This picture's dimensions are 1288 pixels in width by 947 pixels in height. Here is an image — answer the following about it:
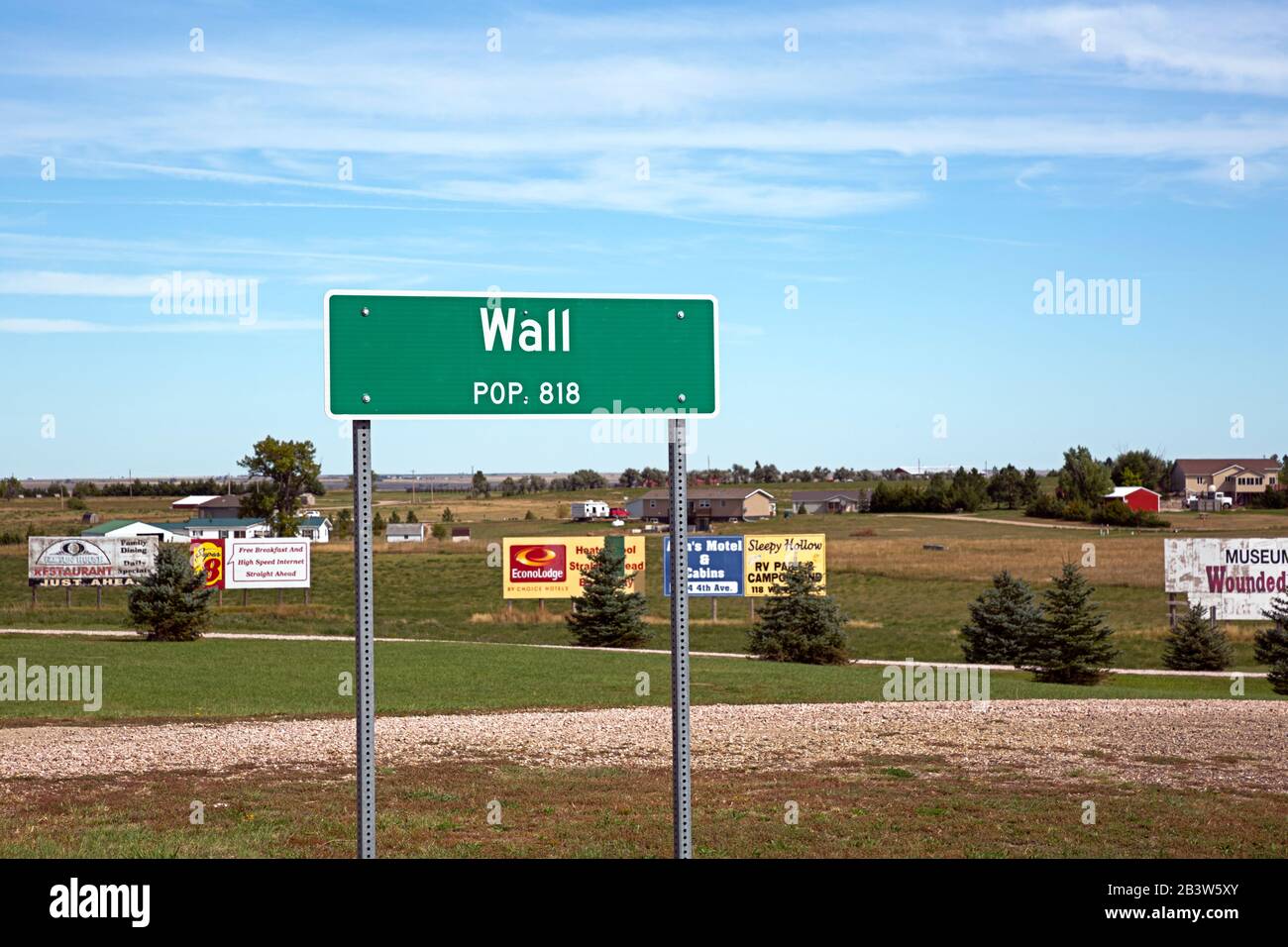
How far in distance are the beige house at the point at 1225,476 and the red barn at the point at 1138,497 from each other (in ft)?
83.1

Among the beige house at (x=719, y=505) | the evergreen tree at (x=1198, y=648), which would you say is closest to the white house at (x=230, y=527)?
the beige house at (x=719, y=505)

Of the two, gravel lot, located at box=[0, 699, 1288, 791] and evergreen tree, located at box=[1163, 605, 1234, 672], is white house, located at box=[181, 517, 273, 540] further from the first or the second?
gravel lot, located at box=[0, 699, 1288, 791]

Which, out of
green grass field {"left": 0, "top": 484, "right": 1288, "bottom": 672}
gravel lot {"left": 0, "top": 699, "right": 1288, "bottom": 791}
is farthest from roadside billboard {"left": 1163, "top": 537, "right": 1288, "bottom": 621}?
gravel lot {"left": 0, "top": 699, "right": 1288, "bottom": 791}

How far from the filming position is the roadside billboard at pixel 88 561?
5653 cm

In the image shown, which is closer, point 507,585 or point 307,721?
point 307,721

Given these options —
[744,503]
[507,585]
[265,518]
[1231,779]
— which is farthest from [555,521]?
[1231,779]

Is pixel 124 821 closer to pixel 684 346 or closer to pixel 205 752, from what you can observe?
pixel 205 752

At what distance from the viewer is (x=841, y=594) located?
68438 millimetres

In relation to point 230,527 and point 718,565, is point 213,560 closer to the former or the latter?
point 718,565

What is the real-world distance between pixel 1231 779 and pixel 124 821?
36.0 feet

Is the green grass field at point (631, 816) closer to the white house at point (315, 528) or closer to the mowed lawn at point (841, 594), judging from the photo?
the mowed lawn at point (841, 594)

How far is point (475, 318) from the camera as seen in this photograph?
219 inches

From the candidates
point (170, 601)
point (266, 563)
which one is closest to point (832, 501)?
point (266, 563)
